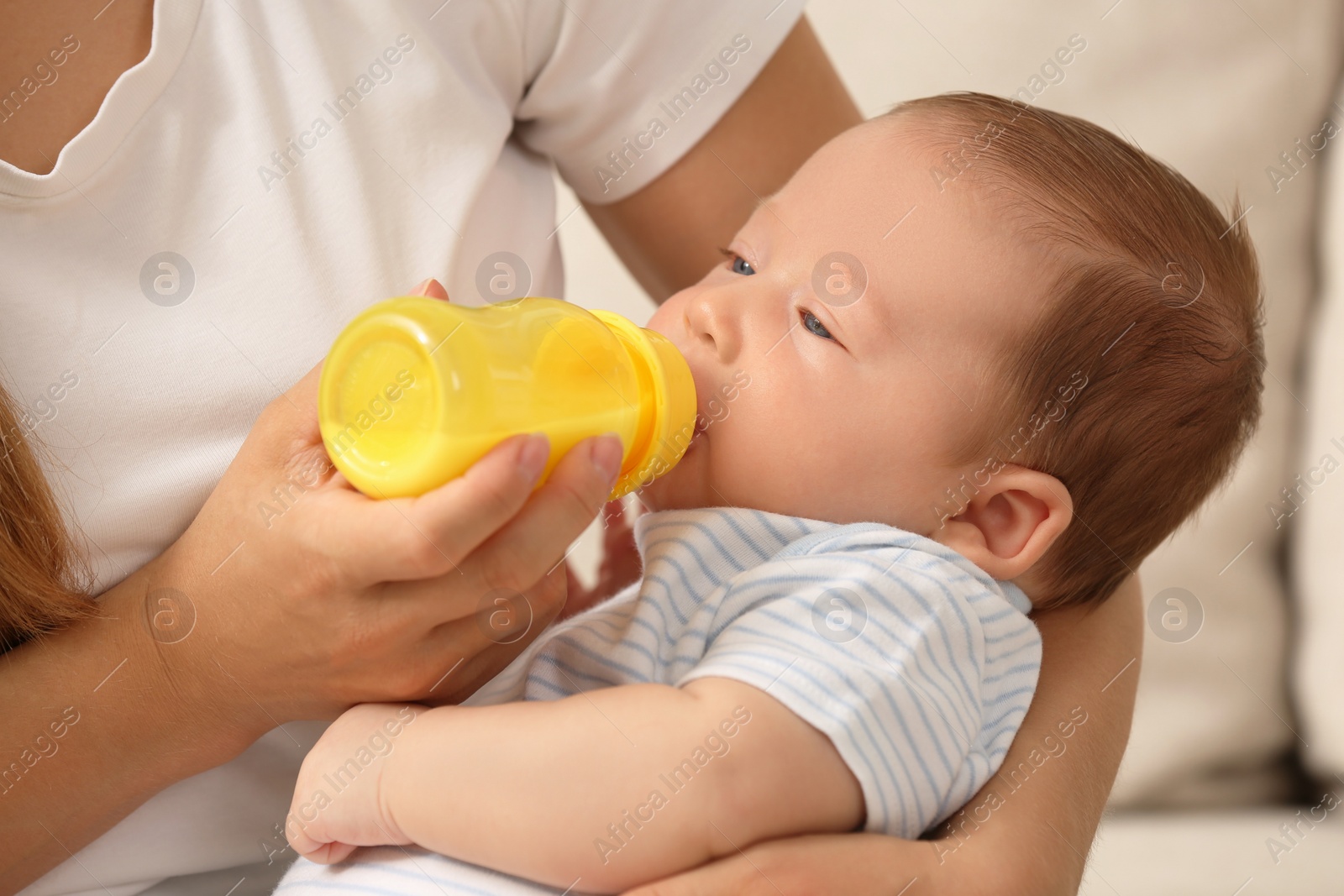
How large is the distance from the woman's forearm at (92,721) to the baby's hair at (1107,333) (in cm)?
58

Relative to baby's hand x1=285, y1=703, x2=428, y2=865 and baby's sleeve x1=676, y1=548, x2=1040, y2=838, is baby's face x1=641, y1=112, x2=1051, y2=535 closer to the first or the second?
baby's sleeve x1=676, y1=548, x2=1040, y2=838

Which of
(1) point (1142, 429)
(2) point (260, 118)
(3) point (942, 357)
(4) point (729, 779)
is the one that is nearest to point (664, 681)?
(4) point (729, 779)

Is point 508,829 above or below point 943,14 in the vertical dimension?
below

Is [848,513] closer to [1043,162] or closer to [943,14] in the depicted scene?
[1043,162]

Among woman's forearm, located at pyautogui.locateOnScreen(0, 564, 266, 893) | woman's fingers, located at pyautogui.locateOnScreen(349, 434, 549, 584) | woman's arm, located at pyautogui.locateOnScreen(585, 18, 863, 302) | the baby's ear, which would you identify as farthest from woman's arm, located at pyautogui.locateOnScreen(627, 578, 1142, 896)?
woman's arm, located at pyautogui.locateOnScreen(585, 18, 863, 302)

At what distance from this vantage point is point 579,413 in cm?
59

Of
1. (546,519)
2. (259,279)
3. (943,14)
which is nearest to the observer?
(546,519)

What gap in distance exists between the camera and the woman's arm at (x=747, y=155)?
1048mm

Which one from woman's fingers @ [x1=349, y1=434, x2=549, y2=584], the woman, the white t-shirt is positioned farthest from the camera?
the white t-shirt

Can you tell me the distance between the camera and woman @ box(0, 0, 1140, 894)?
619 millimetres

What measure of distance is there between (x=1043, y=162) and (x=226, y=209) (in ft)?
2.06

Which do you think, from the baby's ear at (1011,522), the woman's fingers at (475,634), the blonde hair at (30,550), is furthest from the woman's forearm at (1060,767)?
the blonde hair at (30,550)

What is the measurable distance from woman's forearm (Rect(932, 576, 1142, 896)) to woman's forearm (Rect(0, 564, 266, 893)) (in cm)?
52

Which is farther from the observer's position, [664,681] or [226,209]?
[226,209]
